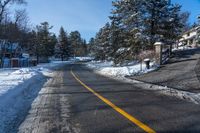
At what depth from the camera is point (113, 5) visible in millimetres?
38000

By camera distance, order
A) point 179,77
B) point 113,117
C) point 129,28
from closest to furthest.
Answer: point 113,117 < point 179,77 < point 129,28

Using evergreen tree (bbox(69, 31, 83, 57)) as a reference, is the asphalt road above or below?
Result: below

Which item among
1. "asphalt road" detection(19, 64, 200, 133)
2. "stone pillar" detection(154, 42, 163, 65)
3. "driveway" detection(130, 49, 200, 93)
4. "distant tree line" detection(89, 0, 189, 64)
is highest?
"distant tree line" detection(89, 0, 189, 64)

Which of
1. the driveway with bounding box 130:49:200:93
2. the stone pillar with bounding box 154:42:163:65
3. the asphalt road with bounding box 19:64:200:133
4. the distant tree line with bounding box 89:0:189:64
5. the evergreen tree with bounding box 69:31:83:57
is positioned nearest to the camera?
the asphalt road with bounding box 19:64:200:133

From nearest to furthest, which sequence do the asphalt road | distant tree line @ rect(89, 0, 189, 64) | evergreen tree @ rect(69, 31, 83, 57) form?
the asphalt road
distant tree line @ rect(89, 0, 189, 64)
evergreen tree @ rect(69, 31, 83, 57)

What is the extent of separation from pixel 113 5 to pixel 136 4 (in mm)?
6432

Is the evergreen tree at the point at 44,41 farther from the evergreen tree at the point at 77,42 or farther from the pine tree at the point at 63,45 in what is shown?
the evergreen tree at the point at 77,42

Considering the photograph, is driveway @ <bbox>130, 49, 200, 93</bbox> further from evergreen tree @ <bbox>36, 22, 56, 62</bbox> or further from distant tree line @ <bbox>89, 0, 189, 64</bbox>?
evergreen tree @ <bbox>36, 22, 56, 62</bbox>

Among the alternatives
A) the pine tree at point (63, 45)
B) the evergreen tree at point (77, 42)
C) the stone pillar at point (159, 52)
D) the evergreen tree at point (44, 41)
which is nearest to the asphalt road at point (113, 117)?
the stone pillar at point (159, 52)

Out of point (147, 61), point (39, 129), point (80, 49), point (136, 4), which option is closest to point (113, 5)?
point (136, 4)

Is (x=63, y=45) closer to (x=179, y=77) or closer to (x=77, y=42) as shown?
(x=77, y=42)

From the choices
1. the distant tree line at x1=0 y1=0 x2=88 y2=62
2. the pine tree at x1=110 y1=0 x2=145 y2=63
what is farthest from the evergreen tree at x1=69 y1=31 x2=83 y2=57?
the pine tree at x1=110 y1=0 x2=145 y2=63

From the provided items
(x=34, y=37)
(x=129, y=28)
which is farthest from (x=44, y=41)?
(x=129, y=28)

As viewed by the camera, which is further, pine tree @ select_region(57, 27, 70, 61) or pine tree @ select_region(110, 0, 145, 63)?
pine tree @ select_region(57, 27, 70, 61)
